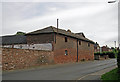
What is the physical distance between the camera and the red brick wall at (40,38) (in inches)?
1288

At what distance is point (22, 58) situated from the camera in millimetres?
22453

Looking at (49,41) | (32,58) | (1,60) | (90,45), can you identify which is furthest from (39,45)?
(90,45)

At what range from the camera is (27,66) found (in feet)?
76.3

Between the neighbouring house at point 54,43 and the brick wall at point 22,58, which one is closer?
the brick wall at point 22,58

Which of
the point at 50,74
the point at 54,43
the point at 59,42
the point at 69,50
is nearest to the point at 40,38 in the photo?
the point at 54,43

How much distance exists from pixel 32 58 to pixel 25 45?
11.4 meters

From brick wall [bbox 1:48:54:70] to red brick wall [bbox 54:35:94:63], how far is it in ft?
13.7

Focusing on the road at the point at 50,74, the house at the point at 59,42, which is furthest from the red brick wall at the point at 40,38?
the road at the point at 50,74

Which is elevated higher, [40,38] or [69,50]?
[40,38]

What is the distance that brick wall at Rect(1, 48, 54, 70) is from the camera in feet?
64.8

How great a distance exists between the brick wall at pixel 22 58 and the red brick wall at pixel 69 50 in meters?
4.18

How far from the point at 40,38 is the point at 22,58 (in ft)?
38.8

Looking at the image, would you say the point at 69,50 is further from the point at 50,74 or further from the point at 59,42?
the point at 50,74

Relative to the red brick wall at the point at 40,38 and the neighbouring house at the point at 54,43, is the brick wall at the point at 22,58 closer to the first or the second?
the neighbouring house at the point at 54,43
